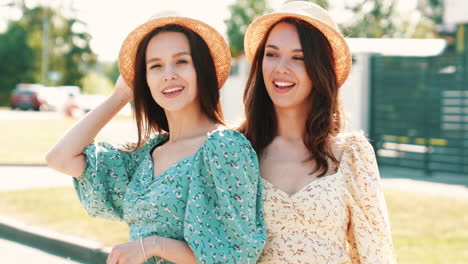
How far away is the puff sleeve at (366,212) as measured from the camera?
2.81m

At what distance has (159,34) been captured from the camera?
3006mm

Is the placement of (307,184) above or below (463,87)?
above

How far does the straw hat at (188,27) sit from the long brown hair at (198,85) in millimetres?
23

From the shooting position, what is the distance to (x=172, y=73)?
2.88 meters

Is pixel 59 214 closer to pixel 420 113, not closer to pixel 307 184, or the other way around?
pixel 307 184

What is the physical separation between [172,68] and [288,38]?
54 centimetres

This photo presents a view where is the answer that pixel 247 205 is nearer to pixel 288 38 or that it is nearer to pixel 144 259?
pixel 144 259

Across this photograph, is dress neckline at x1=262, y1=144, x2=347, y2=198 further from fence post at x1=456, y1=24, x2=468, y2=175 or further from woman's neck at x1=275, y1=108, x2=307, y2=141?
fence post at x1=456, y1=24, x2=468, y2=175

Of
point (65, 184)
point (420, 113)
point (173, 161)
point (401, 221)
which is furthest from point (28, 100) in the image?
point (173, 161)

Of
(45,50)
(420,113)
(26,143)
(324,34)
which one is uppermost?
(324,34)

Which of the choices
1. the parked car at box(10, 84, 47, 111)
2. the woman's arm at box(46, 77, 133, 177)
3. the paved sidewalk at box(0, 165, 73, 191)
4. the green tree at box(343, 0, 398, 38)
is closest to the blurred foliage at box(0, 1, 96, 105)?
the parked car at box(10, 84, 47, 111)

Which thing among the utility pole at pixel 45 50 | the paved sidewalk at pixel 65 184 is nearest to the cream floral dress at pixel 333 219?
the paved sidewalk at pixel 65 184

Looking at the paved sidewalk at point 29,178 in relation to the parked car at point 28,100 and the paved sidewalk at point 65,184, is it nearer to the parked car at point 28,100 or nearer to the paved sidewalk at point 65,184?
the paved sidewalk at point 65,184

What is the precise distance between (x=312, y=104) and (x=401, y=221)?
15.5ft
